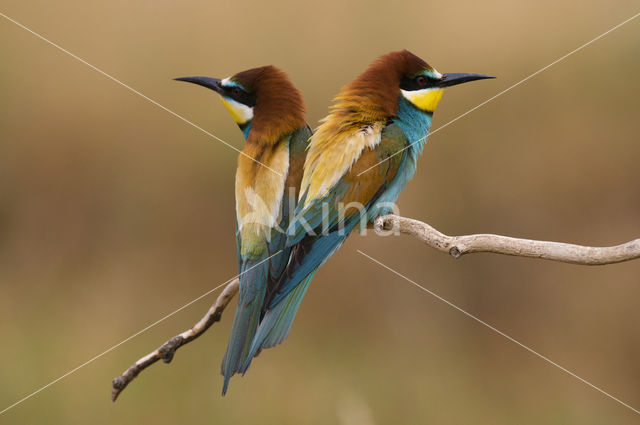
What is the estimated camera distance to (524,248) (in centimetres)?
104

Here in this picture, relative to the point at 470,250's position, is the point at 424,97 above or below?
above

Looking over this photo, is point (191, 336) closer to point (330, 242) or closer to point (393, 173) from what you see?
point (330, 242)

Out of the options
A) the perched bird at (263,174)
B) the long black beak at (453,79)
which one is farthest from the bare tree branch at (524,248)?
the long black beak at (453,79)

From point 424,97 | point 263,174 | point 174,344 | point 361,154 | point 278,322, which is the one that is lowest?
point 174,344

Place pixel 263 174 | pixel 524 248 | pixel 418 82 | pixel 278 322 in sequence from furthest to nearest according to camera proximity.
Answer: pixel 418 82
pixel 263 174
pixel 278 322
pixel 524 248

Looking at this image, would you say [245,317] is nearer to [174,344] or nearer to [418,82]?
[174,344]

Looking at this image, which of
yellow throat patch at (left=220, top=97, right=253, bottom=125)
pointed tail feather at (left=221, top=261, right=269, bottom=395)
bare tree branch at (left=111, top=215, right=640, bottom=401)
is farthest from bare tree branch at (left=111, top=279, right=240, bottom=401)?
yellow throat patch at (left=220, top=97, right=253, bottom=125)

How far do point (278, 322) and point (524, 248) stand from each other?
481 mm

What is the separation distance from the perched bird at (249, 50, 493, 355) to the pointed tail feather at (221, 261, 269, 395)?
0.04 m

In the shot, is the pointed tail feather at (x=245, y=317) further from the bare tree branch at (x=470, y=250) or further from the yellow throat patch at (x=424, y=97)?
the yellow throat patch at (x=424, y=97)

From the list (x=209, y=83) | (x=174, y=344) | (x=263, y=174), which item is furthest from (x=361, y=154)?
(x=174, y=344)

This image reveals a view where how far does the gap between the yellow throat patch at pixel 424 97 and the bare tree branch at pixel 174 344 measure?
0.59m

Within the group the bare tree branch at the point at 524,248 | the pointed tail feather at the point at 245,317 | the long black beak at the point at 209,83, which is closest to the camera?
the bare tree branch at the point at 524,248

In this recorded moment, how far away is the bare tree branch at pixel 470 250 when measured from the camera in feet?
3.14
